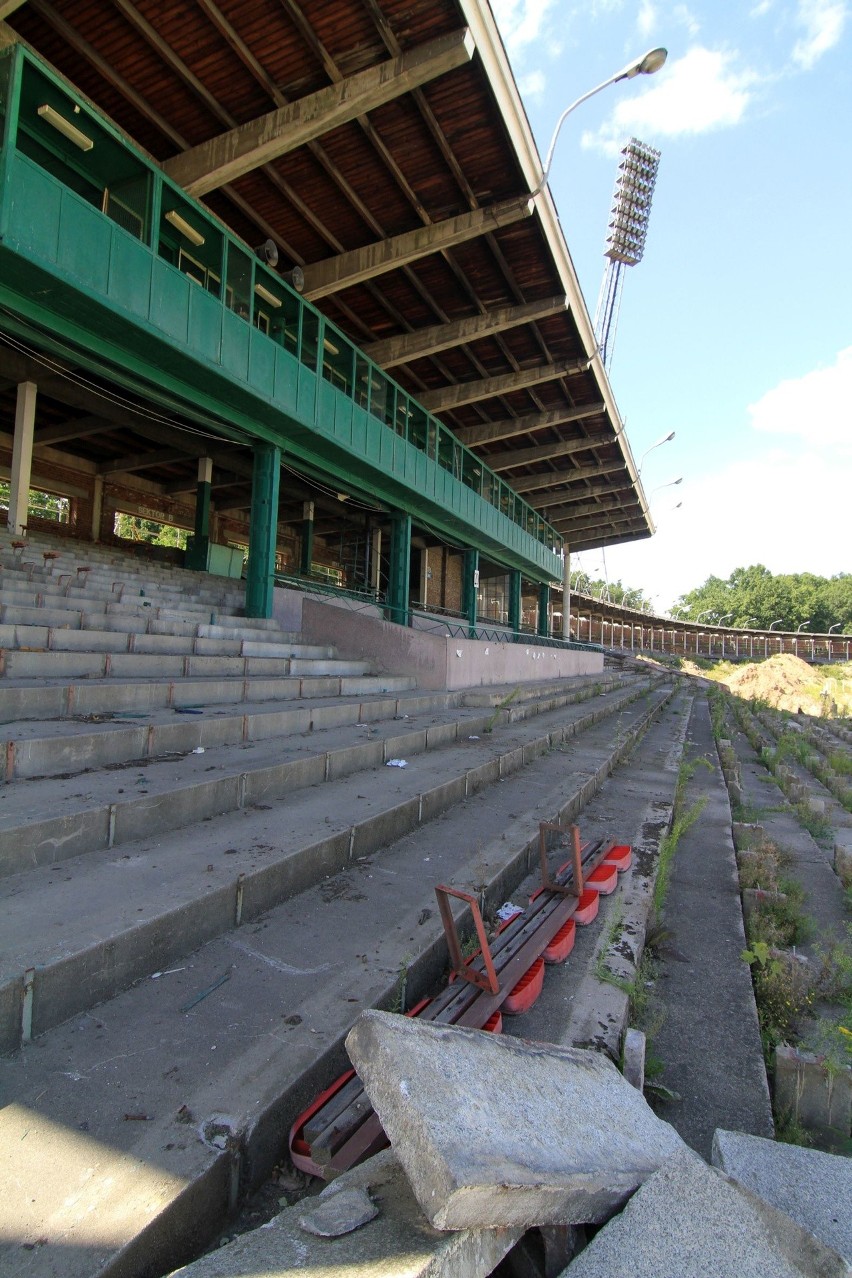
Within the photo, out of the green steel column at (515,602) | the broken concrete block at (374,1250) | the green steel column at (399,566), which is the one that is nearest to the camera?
the broken concrete block at (374,1250)

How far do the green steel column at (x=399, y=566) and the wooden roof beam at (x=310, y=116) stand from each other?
871cm

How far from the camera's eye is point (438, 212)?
11.9m

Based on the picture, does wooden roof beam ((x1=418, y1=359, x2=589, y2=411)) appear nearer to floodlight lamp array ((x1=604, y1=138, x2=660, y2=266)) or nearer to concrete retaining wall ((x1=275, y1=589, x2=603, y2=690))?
concrete retaining wall ((x1=275, y1=589, x2=603, y2=690))

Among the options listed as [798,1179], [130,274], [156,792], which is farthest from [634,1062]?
[130,274]

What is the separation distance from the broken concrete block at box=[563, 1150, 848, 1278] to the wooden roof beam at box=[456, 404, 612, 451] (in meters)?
21.9

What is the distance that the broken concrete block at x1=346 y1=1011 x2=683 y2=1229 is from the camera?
119 centimetres

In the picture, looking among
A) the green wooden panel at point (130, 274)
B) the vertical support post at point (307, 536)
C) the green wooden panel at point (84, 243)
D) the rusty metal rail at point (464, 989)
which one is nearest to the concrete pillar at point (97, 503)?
the vertical support post at point (307, 536)

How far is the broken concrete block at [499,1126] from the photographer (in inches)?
46.8

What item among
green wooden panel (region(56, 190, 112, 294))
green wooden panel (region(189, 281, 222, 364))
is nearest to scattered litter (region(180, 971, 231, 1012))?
green wooden panel (region(56, 190, 112, 294))

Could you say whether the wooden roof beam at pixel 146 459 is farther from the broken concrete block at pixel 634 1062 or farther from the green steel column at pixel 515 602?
the broken concrete block at pixel 634 1062

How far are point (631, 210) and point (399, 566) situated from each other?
5073cm

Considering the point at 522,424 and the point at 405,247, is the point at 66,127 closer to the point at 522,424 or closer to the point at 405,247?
the point at 405,247

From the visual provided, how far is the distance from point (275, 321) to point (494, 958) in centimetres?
1198

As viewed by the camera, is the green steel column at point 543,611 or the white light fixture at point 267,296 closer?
the white light fixture at point 267,296
